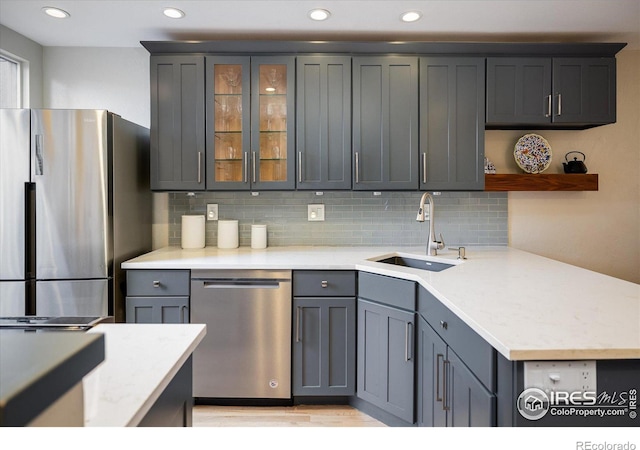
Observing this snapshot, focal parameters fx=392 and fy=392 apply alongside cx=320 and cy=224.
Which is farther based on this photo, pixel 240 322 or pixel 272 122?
pixel 272 122

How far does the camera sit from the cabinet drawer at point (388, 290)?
2.00 m

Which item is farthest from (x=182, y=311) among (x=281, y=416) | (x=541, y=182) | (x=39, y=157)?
(x=541, y=182)

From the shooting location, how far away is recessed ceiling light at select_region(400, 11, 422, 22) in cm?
231

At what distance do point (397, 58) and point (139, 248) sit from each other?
2.13 meters

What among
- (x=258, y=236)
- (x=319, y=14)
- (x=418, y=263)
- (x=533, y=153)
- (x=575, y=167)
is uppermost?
(x=319, y=14)

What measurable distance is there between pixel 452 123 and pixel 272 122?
1.19 m

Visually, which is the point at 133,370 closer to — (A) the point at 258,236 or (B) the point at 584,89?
(A) the point at 258,236

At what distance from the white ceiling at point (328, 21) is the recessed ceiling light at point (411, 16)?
0.14 feet

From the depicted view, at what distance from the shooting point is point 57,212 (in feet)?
7.16

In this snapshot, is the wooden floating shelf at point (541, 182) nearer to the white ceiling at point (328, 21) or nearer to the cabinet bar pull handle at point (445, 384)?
the white ceiling at point (328, 21)

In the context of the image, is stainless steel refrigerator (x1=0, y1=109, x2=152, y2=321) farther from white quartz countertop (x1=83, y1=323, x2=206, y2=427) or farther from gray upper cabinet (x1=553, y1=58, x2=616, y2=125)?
gray upper cabinet (x1=553, y1=58, x2=616, y2=125)

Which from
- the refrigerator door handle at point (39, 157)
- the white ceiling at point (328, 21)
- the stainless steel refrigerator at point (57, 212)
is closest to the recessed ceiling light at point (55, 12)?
the white ceiling at point (328, 21)

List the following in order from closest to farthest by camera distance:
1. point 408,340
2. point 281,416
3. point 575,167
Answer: point 408,340, point 281,416, point 575,167

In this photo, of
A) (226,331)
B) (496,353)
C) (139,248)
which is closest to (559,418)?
(496,353)
